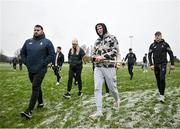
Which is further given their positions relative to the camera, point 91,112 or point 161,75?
point 161,75

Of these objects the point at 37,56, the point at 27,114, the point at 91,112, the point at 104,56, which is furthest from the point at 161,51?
the point at 27,114

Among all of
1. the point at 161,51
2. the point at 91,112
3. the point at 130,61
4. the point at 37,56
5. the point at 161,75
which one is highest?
the point at 161,51

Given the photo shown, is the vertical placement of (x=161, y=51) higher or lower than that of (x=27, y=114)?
higher

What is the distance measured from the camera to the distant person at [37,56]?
315 inches

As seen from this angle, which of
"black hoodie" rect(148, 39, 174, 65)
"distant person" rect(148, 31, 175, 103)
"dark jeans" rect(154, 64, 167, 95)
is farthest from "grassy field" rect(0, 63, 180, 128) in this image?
"black hoodie" rect(148, 39, 174, 65)

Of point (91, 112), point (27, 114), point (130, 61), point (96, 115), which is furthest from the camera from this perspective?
point (130, 61)

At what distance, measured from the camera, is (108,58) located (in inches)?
307

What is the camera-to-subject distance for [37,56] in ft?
26.8

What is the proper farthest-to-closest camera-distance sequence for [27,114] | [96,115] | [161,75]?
[161,75] < [27,114] < [96,115]

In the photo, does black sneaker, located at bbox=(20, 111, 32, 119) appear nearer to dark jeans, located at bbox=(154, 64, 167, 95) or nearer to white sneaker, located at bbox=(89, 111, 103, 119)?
white sneaker, located at bbox=(89, 111, 103, 119)

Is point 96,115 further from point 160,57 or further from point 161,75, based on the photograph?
point 160,57

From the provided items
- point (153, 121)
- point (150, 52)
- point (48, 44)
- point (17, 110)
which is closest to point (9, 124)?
point (17, 110)

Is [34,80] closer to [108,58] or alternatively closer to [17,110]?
[17,110]

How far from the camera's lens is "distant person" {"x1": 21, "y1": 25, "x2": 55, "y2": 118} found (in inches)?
315
